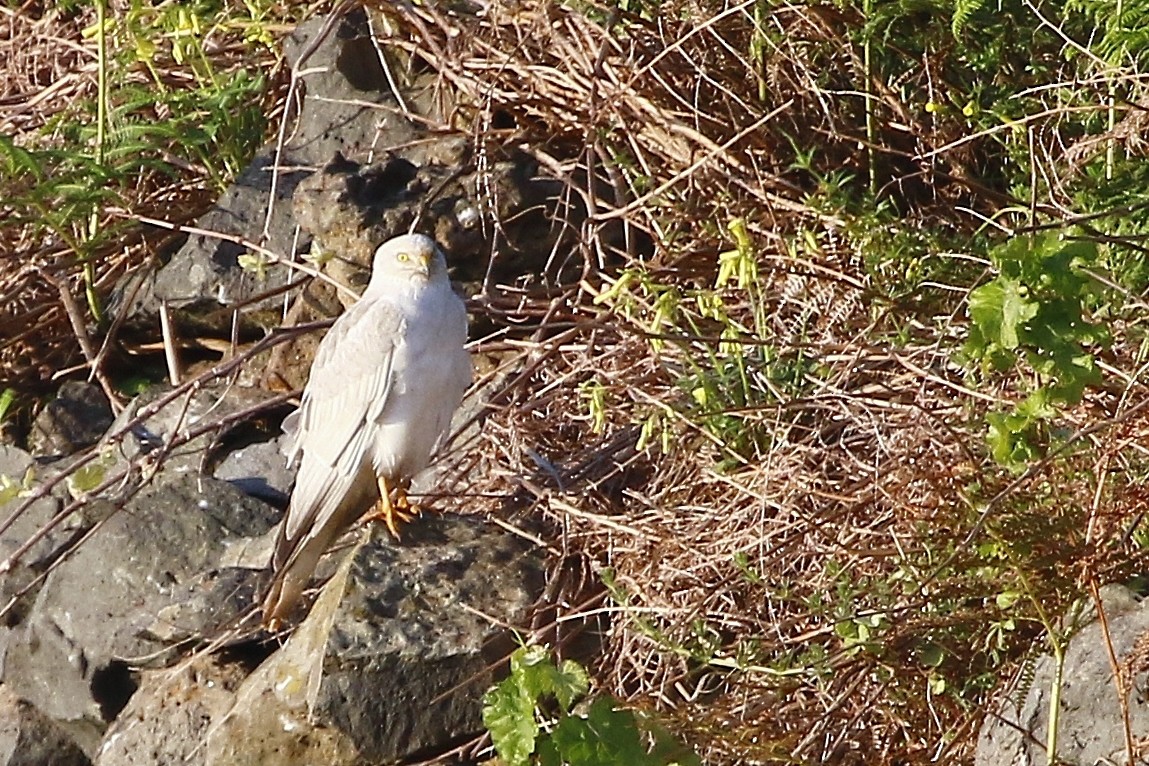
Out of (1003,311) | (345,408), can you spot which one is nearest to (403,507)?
(345,408)

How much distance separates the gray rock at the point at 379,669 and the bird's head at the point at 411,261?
0.82 meters

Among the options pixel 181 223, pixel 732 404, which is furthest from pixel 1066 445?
pixel 181 223

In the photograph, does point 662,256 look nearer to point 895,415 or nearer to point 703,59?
point 703,59

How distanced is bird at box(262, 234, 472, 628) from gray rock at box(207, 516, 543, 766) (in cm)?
23

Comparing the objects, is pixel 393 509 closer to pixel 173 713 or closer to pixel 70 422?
pixel 173 713

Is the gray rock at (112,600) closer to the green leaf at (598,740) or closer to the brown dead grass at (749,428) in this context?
the brown dead grass at (749,428)

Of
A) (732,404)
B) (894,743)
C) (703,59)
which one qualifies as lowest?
(894,743)

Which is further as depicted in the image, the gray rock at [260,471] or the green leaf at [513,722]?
the gray rock at [260,471]

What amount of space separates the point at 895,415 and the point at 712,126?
153cm

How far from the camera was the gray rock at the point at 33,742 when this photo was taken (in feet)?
18.4

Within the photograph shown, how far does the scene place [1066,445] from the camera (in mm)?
3916

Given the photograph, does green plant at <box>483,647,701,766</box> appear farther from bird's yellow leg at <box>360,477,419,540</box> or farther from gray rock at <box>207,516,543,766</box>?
bird's yellow leg at <box>360,477,419,540</box>

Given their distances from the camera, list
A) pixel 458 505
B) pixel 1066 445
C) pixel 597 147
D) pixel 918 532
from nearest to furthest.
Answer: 1. pixel 1066 445
2. pixel 918 532
3. pixel 458 505
4. pixel 597 147

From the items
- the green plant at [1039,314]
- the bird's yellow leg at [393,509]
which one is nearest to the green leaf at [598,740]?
the green plant at [1039,314]
